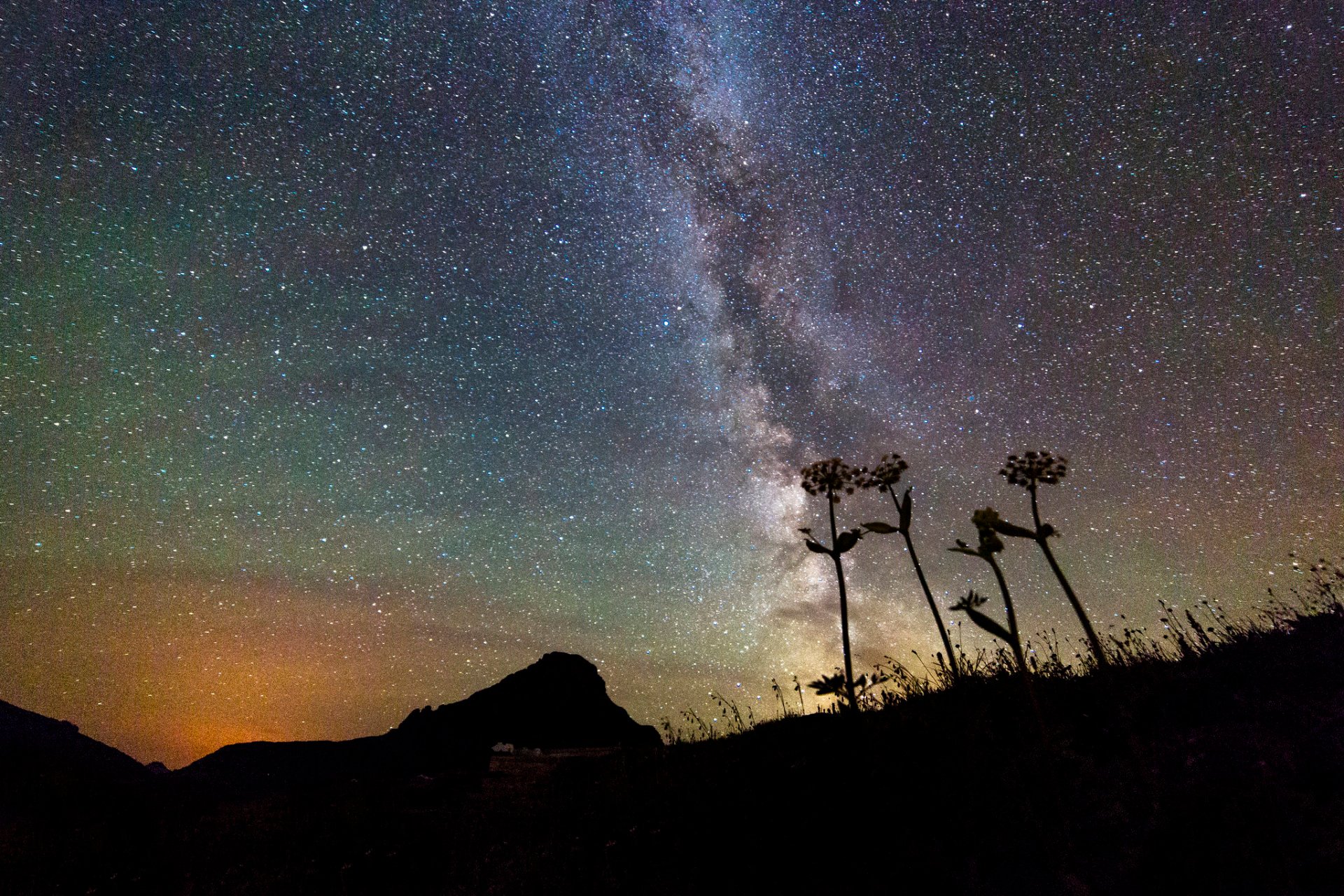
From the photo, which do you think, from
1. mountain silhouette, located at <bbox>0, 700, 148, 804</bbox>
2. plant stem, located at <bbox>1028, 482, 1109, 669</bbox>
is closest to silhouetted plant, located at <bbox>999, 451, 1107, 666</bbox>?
plant stem, located at <bbox>1028, 482, 1109, 669</bbox>

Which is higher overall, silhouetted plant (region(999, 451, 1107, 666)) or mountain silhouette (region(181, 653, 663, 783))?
mountain silhouette (region(181, 653, 663, 783))

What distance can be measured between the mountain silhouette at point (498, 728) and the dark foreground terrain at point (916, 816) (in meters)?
14.0

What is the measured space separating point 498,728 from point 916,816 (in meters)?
22.5

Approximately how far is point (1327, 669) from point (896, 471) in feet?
10.6

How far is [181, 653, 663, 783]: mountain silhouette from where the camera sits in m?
23.0

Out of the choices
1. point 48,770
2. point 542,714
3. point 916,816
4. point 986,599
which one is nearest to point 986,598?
point 986,599

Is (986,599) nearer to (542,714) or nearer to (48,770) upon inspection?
(48,770)

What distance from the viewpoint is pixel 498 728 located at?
23.5 meters

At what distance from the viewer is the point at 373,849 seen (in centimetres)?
695

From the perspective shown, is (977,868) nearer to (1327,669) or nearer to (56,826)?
(1327,669)

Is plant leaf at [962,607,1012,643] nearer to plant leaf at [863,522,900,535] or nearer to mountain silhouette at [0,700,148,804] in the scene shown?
plant leaf at [863,522,900,535]

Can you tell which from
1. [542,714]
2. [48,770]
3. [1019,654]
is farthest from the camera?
[542,714]

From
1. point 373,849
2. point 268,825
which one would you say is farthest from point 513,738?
point 373,849

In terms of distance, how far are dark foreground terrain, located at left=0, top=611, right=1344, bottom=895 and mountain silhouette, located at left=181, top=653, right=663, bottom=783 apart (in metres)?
14.0
